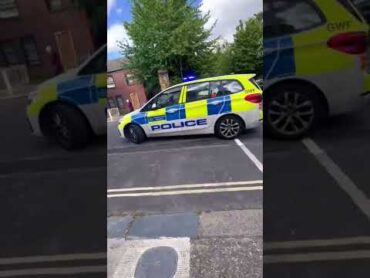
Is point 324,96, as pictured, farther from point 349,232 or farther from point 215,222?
point 215,222

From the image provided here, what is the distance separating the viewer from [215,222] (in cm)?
144

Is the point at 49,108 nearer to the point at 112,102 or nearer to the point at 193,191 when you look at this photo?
the point at 112,102

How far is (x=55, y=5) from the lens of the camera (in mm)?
1120

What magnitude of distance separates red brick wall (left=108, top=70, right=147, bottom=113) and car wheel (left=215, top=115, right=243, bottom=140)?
0.63 feet

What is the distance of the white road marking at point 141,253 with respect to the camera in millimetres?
1567

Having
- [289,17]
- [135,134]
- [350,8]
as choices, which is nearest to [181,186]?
[135,134]

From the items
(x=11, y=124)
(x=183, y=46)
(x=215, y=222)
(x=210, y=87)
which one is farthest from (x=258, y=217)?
(x=11, y=124)

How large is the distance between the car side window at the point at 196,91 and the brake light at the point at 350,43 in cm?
30

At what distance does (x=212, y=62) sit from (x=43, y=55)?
1.38 feet

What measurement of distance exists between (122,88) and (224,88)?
0.85ft

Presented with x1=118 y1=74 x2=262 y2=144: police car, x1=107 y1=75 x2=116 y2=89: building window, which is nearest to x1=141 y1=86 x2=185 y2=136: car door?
x1=118 y1=74 x2=262 y2=144: police car

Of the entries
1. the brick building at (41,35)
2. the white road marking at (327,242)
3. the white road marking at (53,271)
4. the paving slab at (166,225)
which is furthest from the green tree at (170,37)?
the white road marking at (53,271)

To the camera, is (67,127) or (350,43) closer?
(350,43)

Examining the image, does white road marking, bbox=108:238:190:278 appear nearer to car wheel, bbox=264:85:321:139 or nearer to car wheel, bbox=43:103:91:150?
car wheel, bbox=43:103:91:150
